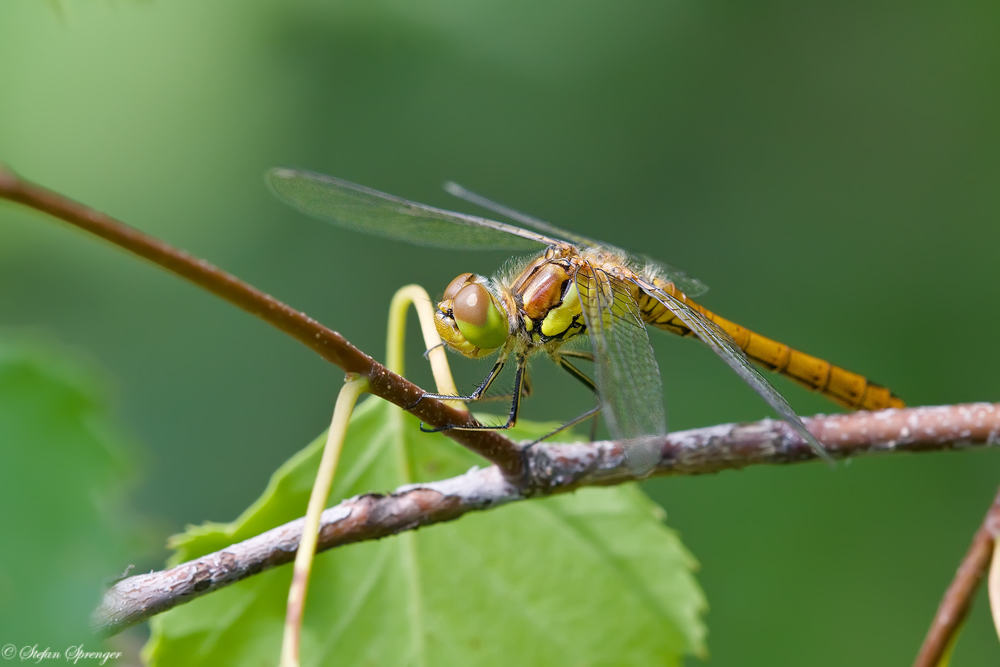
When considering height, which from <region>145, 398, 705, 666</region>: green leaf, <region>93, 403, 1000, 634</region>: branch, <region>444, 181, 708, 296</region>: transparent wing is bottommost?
<region>145, 398, 705, 666</region>: green leaf

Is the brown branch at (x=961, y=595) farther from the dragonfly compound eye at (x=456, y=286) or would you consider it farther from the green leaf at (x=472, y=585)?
the dragonfly compound eye at (x=456, y=286)

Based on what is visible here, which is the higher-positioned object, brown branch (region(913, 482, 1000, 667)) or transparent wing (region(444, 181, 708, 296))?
transparent wing (region(444, 181, 708, 296))

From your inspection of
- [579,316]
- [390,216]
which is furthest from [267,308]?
[390,216]

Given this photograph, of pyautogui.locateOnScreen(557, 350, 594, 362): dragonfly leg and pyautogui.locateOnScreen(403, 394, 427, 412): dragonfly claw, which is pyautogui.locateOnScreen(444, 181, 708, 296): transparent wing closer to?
pyautogui.locateOnScreen(557, 350, 594, 362): dragonfly leg

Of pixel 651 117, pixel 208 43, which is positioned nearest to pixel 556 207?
pixel 651 117

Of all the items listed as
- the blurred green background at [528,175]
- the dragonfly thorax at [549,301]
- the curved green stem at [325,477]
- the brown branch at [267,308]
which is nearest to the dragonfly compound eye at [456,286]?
the dragonfly thorax at [549,301]

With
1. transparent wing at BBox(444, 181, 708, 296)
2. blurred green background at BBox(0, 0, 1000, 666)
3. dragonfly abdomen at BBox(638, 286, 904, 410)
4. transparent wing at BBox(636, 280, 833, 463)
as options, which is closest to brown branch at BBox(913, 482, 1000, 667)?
transparent wing at BBox(636, 280, 833, 463)
